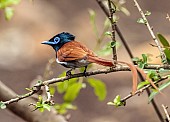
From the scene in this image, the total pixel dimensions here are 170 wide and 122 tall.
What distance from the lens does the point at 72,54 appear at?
1211mm

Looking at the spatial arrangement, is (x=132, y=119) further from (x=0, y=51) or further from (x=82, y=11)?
(x=82, y=11)

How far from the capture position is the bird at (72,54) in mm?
1177

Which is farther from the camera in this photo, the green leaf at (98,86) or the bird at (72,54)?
the green leaf at (98,86)

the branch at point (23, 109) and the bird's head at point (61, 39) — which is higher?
the bird's head at point (61, 39)

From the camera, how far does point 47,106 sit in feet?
3.64

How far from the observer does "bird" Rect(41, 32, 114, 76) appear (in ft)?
3.86

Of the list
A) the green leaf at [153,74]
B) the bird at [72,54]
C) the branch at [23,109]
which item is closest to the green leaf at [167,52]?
the green leaf at [153,74]

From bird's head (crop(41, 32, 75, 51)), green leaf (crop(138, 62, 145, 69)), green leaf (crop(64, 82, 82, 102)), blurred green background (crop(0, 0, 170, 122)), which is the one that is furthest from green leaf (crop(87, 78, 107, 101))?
blurred green background (crop(0, 0, 170, 122))

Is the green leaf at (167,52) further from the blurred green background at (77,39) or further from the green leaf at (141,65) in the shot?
the blurred green background at (77,39)

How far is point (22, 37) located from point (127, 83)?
53.4 inches

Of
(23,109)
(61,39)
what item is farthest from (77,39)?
(61,39)

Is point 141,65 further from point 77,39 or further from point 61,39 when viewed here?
point 77,39

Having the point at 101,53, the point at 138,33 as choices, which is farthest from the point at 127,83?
the point at 101,53

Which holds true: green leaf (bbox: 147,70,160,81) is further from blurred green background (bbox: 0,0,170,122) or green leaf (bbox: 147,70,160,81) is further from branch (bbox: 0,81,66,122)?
blurred green background (bbox: 0,0,170,122)
